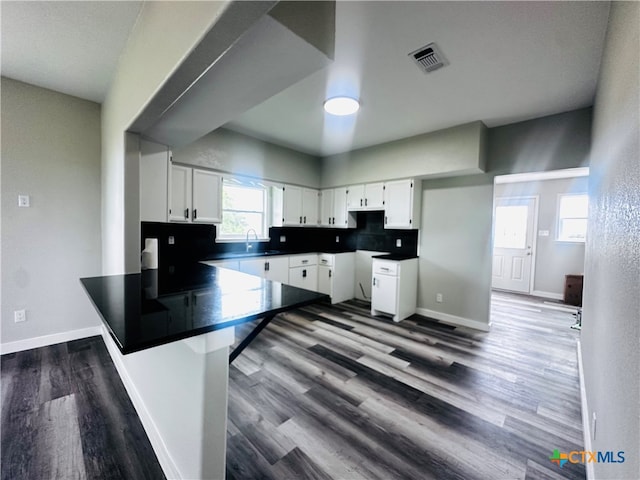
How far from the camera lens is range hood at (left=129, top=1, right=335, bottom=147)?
93cm

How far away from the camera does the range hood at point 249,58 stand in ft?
3.05

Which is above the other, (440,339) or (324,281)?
(324,281)

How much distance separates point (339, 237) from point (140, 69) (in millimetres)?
4264

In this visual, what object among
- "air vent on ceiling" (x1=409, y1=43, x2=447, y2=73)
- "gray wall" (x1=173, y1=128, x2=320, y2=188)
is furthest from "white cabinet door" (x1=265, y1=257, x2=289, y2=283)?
"air vent on ceiling" (x1=409, y1=43, x2=447, y2=73)

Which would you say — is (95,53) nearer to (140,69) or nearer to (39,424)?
(140,69)

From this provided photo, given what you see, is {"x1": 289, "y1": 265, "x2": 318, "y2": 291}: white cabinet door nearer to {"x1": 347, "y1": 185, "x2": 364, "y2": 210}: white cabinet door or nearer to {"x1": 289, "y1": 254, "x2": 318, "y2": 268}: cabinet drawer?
{"x1": 289, "y1": 254, "x2": 318, "y2": 268}: cabinet drawer

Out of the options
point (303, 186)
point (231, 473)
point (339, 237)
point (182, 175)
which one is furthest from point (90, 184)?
point (339, 237)

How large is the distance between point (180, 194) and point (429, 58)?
3.07 metres

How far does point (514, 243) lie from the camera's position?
615 centimetres

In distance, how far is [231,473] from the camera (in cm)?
145

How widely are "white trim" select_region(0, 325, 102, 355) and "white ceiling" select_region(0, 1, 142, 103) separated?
277 centimetres

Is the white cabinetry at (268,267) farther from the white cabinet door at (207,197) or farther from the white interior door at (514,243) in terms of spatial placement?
the white interior door at (514,243)

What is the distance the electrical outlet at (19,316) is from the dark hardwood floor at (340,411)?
364 mm

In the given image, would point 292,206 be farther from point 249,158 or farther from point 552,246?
point 552,246
